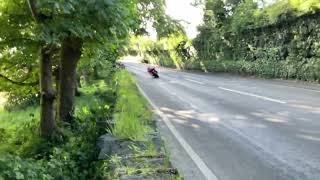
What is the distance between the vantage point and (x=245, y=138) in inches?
379

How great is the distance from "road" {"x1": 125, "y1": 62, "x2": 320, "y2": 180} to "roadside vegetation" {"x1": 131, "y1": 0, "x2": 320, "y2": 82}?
12594 mm

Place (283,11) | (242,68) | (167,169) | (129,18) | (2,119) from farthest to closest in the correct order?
(242,68) < (283,11) < (2,119) < (129,18) < (167,169)

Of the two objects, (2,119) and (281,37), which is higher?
(281,37)

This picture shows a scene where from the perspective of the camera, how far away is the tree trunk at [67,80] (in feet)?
37.1

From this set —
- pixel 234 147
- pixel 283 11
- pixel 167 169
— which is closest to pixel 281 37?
pixel 283 11

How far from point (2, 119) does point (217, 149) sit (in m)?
12.3

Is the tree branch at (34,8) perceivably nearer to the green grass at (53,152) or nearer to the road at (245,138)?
the green grass at (53,152)

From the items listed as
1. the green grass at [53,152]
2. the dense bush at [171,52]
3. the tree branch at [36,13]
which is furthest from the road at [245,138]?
the dense bush at [171,52]

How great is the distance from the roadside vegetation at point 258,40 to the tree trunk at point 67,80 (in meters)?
17.4

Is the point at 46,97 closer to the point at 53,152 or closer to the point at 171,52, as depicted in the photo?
the point at 53,152

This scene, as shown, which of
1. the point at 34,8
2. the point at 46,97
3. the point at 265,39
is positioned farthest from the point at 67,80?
the point at 265,39

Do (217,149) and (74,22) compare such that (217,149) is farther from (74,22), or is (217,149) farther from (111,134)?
(74,22)

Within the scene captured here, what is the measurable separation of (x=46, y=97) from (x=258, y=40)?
97.2ft

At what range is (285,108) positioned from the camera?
13.7 m
